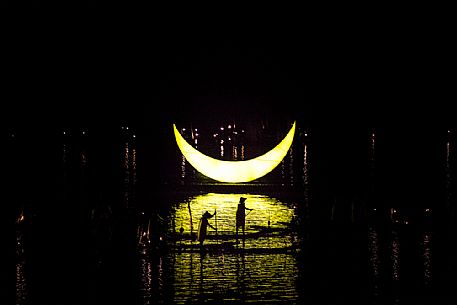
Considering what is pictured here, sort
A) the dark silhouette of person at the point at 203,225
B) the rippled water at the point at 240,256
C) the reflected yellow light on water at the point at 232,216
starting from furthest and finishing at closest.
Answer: the reflected yellow light on water at the point at 232,216 < the dark silhouette of person at the point at 203,225 < the rippled water at the point at 240,256

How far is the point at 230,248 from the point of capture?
17844 millimetres

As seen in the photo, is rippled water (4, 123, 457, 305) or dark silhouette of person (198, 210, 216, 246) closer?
rippled water (4, 123, 457, 305)

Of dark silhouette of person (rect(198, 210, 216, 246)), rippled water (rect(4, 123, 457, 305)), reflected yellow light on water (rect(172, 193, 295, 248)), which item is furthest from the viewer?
reflected yellow light on water (rect(172, 193, 295, 248))

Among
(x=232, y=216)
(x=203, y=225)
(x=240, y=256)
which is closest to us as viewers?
(x=240, y=256)

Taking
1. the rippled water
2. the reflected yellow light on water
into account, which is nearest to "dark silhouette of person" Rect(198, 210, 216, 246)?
the rippled water

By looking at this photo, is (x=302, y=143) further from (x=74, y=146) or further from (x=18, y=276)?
(x=18, y=276)

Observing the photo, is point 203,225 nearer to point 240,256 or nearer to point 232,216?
point 240,256

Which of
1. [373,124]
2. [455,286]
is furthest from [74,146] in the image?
[455,286]

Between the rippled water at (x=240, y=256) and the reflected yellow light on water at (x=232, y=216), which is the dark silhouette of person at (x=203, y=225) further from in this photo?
the reflected yellow light on water at (x=232, y=216)

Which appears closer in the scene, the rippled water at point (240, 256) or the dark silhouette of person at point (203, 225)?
the rippled water at point (240, 256)

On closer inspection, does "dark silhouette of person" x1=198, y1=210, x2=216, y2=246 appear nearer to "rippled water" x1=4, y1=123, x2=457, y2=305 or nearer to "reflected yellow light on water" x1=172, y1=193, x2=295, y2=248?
"rippled water" x1=4, y1=123, x2=457, y2=305

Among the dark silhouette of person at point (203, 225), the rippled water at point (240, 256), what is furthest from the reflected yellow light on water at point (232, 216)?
the dark silhouette of person at point (203, 225)

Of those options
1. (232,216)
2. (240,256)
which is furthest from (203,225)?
(232,216)

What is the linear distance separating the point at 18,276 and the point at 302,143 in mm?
66183
